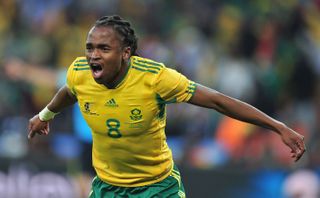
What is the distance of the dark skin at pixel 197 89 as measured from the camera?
644 centimetres

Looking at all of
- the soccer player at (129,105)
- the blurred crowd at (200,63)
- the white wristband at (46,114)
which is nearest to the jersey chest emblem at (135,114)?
the soccer player at (129,105)

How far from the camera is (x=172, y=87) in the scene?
6.62 m

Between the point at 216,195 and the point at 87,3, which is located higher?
the point at 87,3

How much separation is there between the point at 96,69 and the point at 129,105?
384 millimetres

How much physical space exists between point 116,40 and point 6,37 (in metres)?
7.13

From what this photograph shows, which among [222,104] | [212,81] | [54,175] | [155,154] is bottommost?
[54,175]

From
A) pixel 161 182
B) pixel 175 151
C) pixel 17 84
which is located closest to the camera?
pixel 161 182

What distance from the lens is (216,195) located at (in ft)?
35.5

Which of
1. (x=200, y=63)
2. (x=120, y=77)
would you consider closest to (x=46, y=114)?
(x=120, y=77)

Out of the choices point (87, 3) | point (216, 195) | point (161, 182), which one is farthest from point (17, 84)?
point (161, 182)

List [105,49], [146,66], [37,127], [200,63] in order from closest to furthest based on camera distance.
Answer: [105,49] < [146,66] < [37,127] < [200,63]

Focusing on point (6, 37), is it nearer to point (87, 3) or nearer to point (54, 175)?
point (87, 3)

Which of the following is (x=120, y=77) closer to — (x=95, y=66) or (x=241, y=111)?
(x=95, y=66)

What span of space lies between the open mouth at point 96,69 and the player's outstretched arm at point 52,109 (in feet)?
1.87
